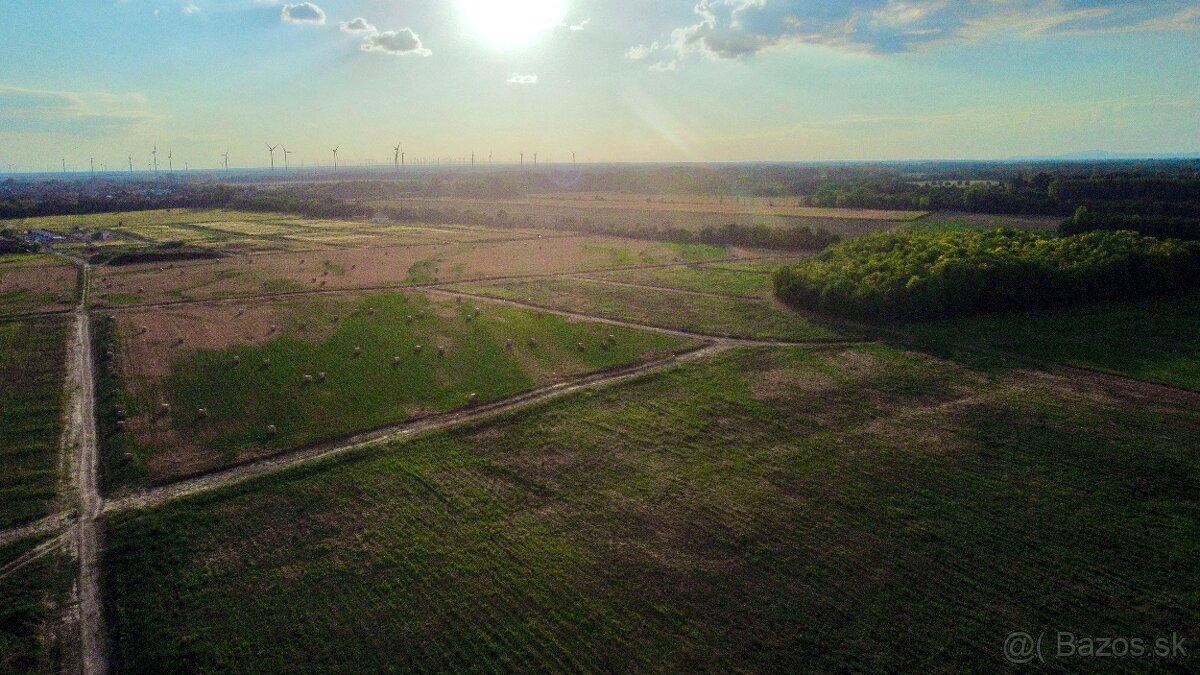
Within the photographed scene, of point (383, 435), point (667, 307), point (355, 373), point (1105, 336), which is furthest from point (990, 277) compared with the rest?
point (355, 373)

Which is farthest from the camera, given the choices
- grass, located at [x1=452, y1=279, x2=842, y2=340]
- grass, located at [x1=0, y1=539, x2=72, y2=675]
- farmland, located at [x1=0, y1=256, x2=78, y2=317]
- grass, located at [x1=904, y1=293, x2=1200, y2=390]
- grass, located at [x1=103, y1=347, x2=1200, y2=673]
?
farmland, located at [x1=0, y1=256, x2=78, y2=317]

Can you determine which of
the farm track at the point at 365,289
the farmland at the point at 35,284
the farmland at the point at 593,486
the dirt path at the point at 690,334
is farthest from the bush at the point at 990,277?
the farmland at the point at 35,284

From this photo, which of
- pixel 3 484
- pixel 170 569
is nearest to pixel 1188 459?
pixel 170 569

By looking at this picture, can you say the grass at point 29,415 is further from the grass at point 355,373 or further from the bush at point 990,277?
the bush at point 990,277

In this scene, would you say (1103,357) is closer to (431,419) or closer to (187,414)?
(431,419)

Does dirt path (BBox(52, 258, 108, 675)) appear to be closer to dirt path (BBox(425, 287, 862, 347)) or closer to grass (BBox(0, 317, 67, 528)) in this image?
grass (BBox(0, 317, 67, 528))

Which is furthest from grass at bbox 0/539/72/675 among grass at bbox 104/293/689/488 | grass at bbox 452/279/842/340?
grass at bbox 452/279/842/340

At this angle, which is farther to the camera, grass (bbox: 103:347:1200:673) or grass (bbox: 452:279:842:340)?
grass (bbox: 452:279:842:340)

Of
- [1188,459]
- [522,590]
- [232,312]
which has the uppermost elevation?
[232,312]
